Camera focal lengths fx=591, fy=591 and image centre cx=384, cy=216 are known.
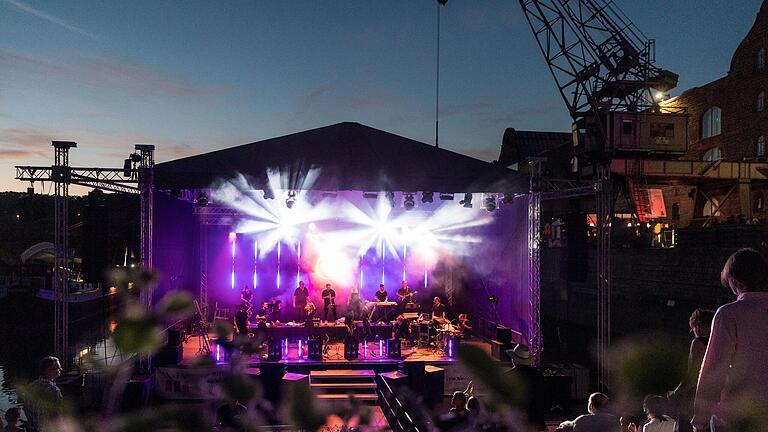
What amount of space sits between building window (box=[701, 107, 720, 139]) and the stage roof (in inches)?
922

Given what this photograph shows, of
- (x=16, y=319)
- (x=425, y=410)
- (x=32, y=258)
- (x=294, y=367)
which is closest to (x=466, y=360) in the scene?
(x=425, y=410)

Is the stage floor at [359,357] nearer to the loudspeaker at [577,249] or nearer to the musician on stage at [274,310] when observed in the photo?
the musician on stage at [274,310]

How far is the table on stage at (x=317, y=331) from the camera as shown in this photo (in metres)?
15.9

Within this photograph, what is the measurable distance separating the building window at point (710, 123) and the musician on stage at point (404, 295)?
22167 mm

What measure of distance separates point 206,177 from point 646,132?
83.6 feet

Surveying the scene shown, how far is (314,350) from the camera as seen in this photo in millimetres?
13828

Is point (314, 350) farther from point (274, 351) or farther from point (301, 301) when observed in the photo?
point (301, 301)

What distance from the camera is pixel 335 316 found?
58.7ft

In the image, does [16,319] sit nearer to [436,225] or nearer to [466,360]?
[436,225]

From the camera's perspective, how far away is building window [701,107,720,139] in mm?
31266

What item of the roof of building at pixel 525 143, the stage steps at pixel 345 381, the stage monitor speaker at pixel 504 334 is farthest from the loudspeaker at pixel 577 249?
the roof of building at pixel 525 143

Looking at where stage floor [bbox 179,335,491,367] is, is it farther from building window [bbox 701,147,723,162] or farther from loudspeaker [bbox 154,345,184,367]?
building window [bbox 701,147,723,162]

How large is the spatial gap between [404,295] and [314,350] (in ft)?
16.0

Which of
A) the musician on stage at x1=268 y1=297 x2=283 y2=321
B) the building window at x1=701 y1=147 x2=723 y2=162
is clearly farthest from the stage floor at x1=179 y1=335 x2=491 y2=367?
the building window at x1=701 y1=147 x2=723 y2=162
